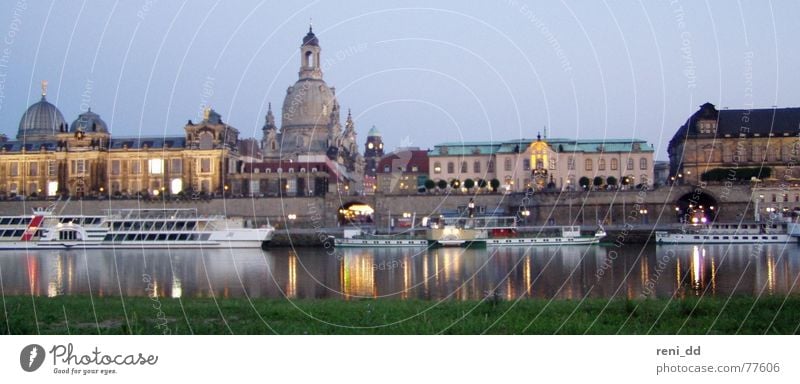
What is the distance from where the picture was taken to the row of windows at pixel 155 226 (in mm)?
64688

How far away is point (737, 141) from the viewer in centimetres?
7700

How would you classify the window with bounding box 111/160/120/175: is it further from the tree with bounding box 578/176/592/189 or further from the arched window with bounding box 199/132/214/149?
the tree with bounding box 578/176/592/189

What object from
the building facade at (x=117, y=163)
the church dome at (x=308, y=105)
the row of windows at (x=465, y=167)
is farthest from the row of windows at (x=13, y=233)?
the church dome at (x=308, y=105)

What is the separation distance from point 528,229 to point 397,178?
2660 cm

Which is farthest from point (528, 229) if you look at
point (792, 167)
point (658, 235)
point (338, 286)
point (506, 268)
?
point (338, 286)

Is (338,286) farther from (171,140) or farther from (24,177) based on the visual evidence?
(24,177)

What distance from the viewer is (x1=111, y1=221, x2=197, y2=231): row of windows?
6469cm

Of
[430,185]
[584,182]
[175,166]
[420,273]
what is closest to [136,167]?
[175,166]

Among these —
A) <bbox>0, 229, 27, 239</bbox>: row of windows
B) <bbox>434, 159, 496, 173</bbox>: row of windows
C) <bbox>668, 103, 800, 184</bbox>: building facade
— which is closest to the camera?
<bbox>0, 229, 27, 239</bbox>: row of windows

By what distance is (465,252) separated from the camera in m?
54.3

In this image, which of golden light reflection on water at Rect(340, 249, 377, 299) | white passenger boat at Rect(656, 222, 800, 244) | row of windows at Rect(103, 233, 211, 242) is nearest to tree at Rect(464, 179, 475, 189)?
white passenger boat at Rect(656, 222, 800, 244)

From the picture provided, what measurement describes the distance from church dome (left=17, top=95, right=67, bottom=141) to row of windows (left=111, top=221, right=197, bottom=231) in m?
36.2

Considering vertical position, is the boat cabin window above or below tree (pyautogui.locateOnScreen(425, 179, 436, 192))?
below

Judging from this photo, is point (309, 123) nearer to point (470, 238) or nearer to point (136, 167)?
point (136, 167)
